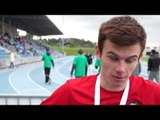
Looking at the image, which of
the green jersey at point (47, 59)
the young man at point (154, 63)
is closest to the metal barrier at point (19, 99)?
the young man at point (154, 63)

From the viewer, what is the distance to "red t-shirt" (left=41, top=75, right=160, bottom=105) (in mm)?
778

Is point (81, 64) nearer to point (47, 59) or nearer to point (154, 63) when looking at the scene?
point (154, 63)

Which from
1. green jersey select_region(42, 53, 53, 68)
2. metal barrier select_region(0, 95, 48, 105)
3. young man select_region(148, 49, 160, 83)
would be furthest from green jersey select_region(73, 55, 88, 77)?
metal barrier select_region(0, 95, 48, 105)

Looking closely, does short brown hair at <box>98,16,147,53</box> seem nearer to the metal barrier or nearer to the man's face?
the man's face

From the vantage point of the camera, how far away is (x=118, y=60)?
0.76 metres

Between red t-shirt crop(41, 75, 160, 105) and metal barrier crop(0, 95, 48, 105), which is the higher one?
red t-shirt crop(41, 75, 160, 105)

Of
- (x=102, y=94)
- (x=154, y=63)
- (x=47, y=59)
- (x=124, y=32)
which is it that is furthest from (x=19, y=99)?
(x=47, y=59)
